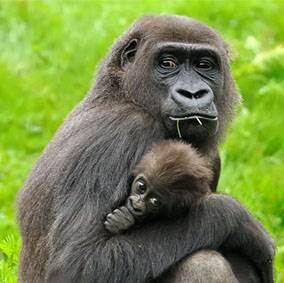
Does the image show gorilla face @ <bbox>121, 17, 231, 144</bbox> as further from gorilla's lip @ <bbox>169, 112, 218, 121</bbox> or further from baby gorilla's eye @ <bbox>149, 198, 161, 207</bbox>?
baby gorilla's eye @ <bbox>149, 198, 161, 207</bbox>

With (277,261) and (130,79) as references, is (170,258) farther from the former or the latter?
(277,261)

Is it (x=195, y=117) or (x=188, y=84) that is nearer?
(x=195, y=117)

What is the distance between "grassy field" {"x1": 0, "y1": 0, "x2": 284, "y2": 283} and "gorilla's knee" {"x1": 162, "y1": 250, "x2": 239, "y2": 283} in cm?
244

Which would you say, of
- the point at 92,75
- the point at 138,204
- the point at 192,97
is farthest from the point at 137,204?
the point at 92,75

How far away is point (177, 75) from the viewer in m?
6.37

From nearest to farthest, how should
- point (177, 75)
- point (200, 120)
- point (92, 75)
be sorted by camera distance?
point (200, 120) → point (177, 75) → point (92, 75)

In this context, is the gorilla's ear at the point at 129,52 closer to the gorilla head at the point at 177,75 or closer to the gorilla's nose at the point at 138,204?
the gorilla head at the point at 177,75

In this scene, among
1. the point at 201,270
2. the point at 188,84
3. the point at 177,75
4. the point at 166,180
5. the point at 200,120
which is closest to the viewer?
the point at 166,180

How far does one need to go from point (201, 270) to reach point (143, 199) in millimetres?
581

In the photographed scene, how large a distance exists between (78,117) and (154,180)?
0.87m

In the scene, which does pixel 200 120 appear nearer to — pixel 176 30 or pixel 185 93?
pixel 185 93

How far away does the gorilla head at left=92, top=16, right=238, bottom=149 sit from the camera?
6168 mm

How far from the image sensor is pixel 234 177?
9.23m

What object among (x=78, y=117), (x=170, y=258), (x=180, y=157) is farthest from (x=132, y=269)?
(x=78, y=117)
